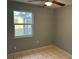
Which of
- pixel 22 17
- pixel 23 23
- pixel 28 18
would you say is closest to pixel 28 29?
pixel 23 23

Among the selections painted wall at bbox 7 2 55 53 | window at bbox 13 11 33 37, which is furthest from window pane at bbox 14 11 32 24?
painted wall at bbox 7 2 55 53

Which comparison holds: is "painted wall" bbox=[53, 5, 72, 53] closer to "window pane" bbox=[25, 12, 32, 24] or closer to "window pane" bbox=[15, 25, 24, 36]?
"window pane" bbox=[25, 12, 32, 24]

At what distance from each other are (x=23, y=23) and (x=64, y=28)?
2087 millimetres

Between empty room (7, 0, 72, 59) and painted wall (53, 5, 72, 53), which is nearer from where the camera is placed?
empty room (7, 0, 72, 59)

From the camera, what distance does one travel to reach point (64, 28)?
4859 millimetres

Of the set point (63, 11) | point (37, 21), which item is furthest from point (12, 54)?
point (63, 11)

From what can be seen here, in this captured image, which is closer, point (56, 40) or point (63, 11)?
point (63, 11)

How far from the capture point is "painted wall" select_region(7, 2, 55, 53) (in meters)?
4.23

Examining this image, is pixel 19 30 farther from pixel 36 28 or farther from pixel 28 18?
pixel 36 28

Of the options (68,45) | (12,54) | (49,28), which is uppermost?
(49,28)

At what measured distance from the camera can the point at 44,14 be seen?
541 centimetres

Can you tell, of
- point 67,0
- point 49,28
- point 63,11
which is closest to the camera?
point 67,0

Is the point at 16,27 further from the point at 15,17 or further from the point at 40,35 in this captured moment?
the point at 40,35

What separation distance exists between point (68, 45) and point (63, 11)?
1752 millimetres
